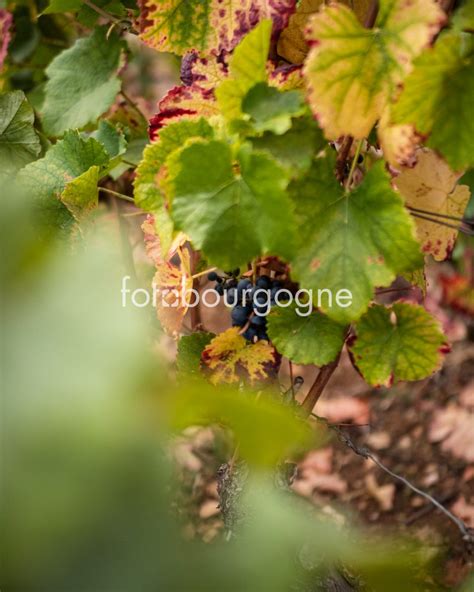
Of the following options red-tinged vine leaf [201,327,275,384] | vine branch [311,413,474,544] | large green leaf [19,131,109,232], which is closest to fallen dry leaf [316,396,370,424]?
vine branch [311,413,474,544]

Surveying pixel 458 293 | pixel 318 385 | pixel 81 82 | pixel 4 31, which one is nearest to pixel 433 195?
pixel 318 385

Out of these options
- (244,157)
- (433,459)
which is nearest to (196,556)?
(244,157)

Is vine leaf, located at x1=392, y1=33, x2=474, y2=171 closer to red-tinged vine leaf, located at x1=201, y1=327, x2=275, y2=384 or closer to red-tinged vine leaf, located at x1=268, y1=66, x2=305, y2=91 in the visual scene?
red-tinged vine leaf, located at x1=268, y1=66, x2=305, y2=91

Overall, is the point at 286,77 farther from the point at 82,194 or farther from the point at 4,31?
the point at 4,31

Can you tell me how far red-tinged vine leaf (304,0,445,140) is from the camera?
58cm

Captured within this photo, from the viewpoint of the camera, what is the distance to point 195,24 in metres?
0.71

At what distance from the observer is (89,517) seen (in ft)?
0.60

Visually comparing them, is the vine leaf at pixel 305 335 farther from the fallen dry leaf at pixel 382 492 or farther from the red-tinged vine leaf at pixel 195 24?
the fallen dry leaf at pixel 382 492

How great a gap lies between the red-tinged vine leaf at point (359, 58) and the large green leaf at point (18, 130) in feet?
1.81

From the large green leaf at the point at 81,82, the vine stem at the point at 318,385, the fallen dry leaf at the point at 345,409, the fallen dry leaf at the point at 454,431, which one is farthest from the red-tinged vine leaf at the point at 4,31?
the fallen dry leaf at the point at 454,431

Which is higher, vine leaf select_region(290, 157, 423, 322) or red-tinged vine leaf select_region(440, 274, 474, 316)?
vine leaf select_region(290, 157, 423, 322)

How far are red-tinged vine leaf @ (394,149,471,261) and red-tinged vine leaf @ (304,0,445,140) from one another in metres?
0.17

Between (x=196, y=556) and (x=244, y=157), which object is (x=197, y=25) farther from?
(x=196, y=556)

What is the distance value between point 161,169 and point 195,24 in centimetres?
16
